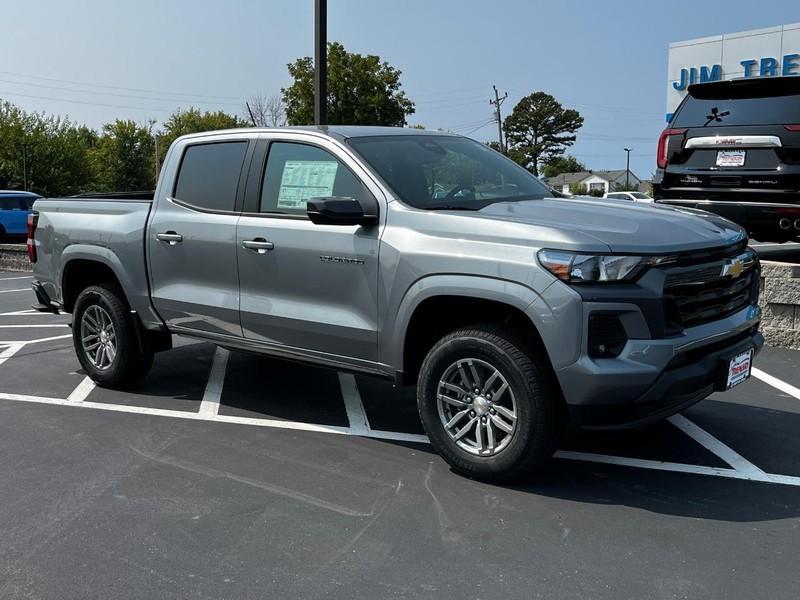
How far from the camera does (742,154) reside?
756 cm

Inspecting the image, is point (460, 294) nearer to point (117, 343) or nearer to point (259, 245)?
point (259, 245)

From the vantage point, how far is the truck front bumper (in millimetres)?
3654

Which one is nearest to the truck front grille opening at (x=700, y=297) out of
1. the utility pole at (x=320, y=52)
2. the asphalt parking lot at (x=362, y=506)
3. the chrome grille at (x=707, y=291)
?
the chrome grille at (x=707, y=291)

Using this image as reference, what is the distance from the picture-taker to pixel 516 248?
12.7ft

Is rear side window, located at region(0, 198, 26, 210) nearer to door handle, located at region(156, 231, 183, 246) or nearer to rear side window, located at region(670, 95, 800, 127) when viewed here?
door handle, located at region(156, 231, 183, 246)

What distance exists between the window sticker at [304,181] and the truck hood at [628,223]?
1.01 m

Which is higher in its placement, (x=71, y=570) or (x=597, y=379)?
(x=597, y=379)

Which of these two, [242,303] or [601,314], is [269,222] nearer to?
[242,303]

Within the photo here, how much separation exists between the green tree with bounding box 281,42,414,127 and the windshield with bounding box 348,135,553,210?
130 feet

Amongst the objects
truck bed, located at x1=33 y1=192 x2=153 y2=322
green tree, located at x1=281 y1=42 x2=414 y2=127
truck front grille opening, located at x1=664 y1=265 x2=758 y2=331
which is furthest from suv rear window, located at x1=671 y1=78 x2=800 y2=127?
green tree, located at x1=281 y1=42 x2=414 y2=127

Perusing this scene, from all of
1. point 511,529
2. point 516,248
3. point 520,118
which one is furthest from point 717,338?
point 520,118

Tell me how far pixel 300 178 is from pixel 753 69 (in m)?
23.0

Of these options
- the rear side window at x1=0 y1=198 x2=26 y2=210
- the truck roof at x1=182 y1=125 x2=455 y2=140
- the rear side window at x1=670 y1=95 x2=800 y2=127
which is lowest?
the rear side window at x1=0 y1=198 x2=26 y2=210

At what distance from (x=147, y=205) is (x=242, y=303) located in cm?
134
